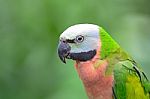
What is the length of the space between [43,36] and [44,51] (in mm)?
105

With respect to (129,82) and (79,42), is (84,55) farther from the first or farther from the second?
(129,82)

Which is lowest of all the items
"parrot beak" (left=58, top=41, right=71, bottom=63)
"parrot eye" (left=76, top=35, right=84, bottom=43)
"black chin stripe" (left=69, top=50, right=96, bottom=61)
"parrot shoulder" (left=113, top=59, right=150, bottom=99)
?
"parrot shoulder" (left=113, top=59, right=150, bottom=99)

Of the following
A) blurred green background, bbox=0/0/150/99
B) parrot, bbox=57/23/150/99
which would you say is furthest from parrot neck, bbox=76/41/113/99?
blurred green background, bbox=0/0/150/99

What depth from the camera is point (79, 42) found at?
2365 millimetres

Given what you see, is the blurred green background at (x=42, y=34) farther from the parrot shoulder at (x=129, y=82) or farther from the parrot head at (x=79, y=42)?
the parrot head at (x=79, y=42)

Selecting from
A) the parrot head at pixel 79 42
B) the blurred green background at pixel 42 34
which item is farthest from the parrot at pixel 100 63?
the blurred green background at pixel 42 34

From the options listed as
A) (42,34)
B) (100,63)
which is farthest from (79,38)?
(42,34)

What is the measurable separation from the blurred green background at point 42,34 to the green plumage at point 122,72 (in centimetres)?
93

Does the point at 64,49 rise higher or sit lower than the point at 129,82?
higher

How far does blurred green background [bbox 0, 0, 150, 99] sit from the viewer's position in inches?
139

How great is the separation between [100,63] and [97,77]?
6 cm

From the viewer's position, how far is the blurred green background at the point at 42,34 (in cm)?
353

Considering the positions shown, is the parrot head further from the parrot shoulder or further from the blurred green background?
the blurred green background

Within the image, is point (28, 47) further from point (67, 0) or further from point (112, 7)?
point (112, 7)
